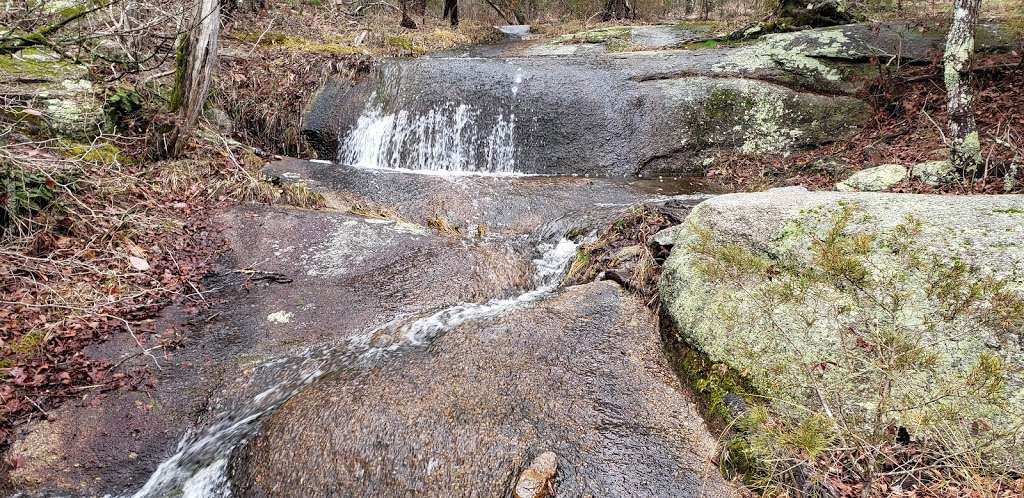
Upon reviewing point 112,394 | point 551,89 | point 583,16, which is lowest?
point 112,394

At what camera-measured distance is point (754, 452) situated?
2.44 meters

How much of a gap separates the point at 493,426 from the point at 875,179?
571 centimetres

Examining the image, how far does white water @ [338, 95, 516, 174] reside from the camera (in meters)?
8.31

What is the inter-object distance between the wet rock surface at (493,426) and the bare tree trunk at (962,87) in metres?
4.42

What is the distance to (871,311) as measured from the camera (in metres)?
2.58

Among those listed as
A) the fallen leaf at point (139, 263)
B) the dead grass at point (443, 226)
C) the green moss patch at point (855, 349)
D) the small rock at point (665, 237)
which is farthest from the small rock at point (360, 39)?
the green moss patch at point (855, 349)

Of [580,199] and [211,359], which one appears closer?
[211,359]

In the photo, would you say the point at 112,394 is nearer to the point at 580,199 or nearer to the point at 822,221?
the point at 822,221

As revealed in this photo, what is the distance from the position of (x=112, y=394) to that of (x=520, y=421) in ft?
9.18

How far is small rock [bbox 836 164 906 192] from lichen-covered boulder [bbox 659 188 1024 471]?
302 centimetres

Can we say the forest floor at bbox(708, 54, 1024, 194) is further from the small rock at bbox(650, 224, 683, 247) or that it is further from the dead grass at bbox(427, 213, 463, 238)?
the dead grass at bbox(427, 213, 463, 238)

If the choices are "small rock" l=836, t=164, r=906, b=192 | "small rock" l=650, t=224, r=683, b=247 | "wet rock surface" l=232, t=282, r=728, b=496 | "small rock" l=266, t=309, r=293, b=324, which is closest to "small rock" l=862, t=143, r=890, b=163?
"small rock" l=836, t=164, r=906, b=192

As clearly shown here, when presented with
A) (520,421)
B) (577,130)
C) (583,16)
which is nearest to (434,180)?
(577,130)

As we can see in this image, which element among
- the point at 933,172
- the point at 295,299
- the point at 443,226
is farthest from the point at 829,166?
the point at 295,299
